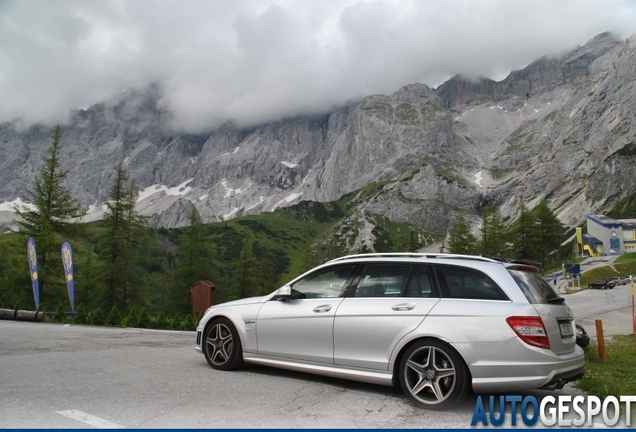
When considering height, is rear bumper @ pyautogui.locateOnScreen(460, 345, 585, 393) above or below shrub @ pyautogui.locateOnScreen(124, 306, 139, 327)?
above

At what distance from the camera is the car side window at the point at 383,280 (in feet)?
21.4

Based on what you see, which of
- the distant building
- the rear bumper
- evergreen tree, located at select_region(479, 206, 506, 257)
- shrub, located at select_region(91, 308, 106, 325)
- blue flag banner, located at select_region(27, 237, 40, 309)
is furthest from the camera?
the distant building

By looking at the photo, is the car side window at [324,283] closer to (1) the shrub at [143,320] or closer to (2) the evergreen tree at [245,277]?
(1) the shrub at [143,320]

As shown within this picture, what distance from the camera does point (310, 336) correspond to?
6816mm

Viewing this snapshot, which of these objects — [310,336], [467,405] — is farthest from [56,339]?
[467,405]

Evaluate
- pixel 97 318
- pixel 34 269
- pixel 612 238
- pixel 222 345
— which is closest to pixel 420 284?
pixel 222 345

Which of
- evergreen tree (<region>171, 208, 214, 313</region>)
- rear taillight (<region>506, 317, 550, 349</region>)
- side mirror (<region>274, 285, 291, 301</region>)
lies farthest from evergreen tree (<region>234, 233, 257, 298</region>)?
rear taillight (<region>506, 317, 550, 349</region>)

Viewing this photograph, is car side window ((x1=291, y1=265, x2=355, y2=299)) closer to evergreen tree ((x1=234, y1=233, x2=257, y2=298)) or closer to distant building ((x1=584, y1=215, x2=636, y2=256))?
evergreen tree ((x1=234, y1=233, x2=257, y2=298))

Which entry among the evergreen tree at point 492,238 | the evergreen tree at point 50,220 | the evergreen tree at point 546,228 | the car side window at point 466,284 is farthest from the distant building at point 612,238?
the car side window at point 466,284

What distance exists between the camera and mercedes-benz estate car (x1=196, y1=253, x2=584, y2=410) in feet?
18.1

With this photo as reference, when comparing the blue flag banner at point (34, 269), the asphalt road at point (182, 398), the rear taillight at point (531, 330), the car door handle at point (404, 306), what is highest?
the blue flag banner at point (34, 269)

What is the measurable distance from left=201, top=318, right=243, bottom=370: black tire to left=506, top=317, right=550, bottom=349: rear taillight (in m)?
4.13

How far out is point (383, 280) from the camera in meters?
6.67

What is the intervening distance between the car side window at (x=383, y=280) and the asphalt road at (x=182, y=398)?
132cm
